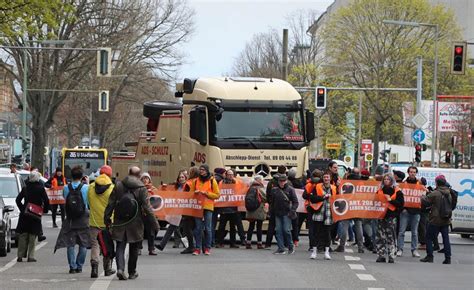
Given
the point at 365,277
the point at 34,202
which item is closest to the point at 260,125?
the point at 34,202

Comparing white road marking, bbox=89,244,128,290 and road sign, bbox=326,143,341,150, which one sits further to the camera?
road sign, bbox=326,143,341,150

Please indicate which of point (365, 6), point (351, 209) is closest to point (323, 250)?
point (351, 209)

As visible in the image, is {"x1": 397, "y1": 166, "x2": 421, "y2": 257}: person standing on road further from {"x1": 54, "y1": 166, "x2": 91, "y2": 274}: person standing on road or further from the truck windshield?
{"x1": 54, "y1": 166, "x2": 91, "y2": 274}: person standing on road

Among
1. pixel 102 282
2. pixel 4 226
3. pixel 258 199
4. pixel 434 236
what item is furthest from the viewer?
pixel 258 199

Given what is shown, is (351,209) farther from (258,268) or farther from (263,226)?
(258,268)

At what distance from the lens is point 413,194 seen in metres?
24.0

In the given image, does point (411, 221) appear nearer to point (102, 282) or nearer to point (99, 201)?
point (99, 201)

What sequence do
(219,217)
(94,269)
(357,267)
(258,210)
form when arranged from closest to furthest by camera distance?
1. (94,269)
2. (357,267)
3. (258,210)
4. (219,217)

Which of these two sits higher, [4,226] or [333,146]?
[333,146]

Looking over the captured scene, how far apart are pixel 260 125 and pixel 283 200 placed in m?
3.75

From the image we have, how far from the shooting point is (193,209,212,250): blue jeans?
23234 mm

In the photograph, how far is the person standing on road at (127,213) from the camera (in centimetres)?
1708

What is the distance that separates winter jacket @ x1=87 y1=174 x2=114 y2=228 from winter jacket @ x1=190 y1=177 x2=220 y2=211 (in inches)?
215

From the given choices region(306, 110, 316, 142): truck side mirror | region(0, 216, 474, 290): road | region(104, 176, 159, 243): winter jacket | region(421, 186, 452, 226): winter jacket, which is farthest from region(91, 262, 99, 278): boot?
region(306, 110, 316, 142): truck side mirror
